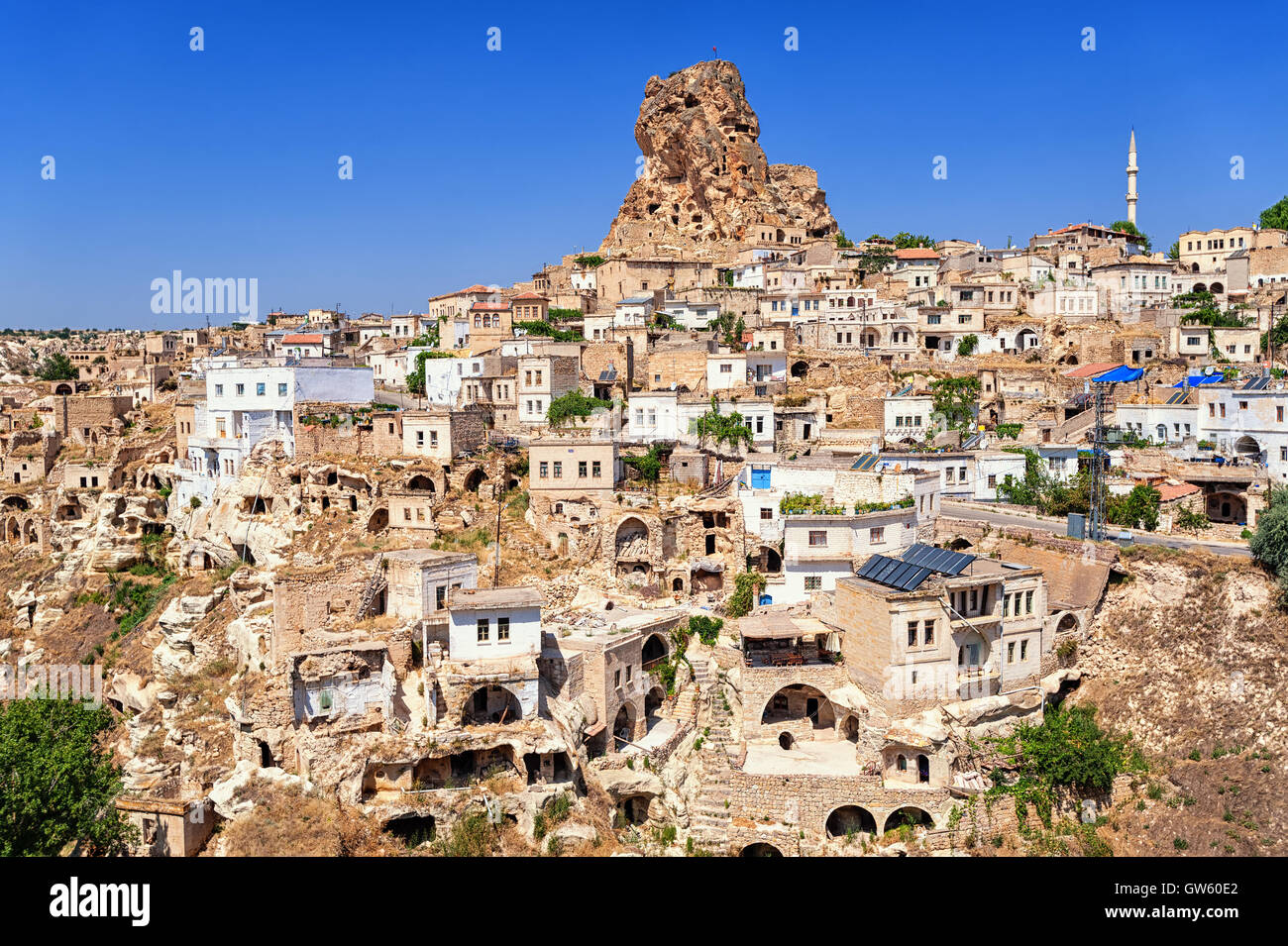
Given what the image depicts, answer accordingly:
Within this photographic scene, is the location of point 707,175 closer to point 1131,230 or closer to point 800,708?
point 1131,230

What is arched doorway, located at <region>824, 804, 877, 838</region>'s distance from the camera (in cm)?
2547

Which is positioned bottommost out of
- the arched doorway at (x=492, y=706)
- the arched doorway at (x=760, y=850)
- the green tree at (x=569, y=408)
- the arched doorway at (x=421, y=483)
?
the arched doorway at (x=760, y=850)

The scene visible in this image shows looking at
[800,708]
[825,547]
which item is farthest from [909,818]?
[825,547]

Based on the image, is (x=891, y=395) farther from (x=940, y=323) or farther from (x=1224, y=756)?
(x=1224, y=756)

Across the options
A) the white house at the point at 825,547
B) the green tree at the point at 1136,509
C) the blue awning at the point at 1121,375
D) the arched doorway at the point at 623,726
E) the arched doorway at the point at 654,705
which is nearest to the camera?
the arched doorway at the point at 623,726

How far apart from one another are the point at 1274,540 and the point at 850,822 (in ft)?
53.5

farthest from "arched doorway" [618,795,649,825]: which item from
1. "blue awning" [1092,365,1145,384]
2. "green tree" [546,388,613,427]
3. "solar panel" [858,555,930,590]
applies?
"blue awning" [1092,365,1145,384]

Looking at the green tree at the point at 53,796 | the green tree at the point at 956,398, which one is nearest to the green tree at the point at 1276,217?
the green tree at the point at 956,398

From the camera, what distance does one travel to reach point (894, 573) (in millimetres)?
28844

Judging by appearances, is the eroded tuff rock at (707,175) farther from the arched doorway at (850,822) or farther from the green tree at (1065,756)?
the arched doorway at (850,822)

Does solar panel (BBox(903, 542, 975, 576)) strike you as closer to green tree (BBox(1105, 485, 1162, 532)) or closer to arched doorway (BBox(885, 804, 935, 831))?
arched doorway (BBox(885, 804, 935, 831))

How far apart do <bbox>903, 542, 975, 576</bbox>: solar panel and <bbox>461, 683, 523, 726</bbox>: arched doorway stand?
506 inches

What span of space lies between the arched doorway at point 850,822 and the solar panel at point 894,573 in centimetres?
651

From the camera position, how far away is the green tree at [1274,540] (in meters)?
29.2
